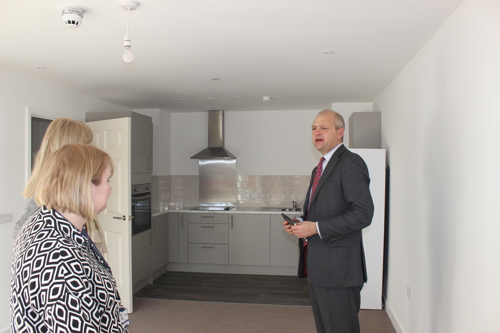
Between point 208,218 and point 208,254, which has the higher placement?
point 208,218

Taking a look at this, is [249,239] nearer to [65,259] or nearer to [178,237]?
[178,237]

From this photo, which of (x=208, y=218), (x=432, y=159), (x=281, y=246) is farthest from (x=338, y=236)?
(x=208, y=218)

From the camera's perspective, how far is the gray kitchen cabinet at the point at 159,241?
5.30 meters

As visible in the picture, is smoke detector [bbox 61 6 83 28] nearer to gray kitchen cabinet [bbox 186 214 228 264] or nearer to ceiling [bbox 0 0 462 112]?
ceiling [bbox 0 0 462 112]

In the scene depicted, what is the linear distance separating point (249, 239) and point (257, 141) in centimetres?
164

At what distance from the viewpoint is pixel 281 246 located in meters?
5.58

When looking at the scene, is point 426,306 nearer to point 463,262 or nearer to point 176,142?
point 463,262

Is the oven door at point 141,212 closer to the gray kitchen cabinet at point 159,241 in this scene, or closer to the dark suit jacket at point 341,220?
the gray kitchen cabinet at point 159,241

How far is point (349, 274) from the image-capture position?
7.00 feet

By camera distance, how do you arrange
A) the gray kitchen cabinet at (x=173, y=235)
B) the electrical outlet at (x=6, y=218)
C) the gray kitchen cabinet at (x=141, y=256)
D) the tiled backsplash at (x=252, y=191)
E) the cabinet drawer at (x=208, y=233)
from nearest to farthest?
1. the electrical outlet at (x=6, y=218)
2. the gray kitchen cabinet at (x=141, y=256)
3. the cabinet drawer at (x=208, y=233)
4. the gray kitchen cabinet at (x=173, y=235)
5. the tiled backsplash at (x=252, y=191)

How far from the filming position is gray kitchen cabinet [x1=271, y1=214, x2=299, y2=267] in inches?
219

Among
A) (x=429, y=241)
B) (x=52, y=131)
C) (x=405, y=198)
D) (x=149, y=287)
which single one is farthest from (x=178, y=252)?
(x=52, y=131)

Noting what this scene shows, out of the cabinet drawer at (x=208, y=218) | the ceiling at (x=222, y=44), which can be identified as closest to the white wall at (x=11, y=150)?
the ceiling at (x=222, y=44)

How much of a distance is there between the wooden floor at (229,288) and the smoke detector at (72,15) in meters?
3.48
